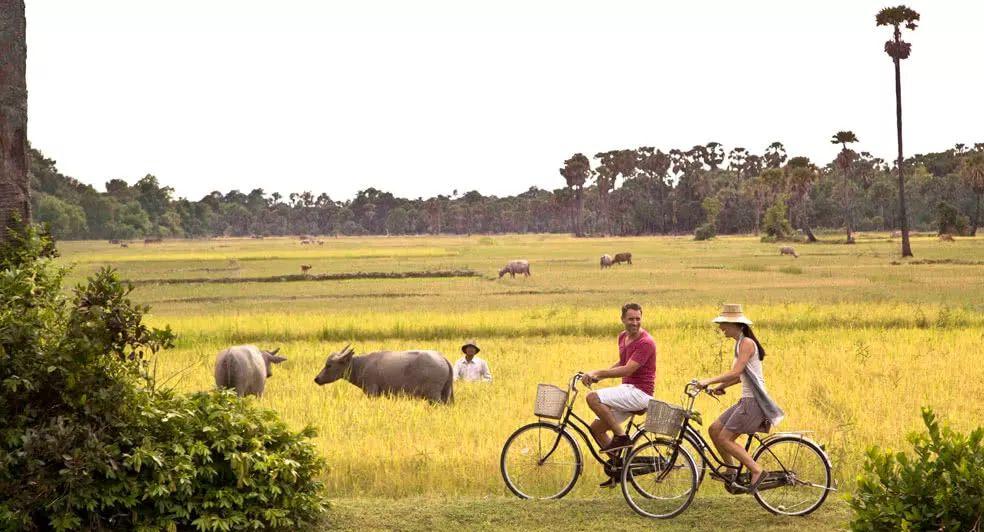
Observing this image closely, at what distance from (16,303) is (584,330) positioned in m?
20.2

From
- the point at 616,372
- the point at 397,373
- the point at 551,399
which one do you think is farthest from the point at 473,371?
the point at 616,372

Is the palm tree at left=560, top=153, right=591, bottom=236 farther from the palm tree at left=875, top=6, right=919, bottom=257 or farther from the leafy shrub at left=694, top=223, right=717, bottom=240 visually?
the palm tree at left=875, top=6, right=919, bottom=257

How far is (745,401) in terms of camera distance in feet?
28.6

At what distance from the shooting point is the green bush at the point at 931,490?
6770 millimetres

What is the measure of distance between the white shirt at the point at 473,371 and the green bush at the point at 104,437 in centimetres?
980

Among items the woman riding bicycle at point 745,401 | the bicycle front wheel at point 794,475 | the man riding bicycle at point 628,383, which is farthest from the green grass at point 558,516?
the man riding bicycle at point 628,383

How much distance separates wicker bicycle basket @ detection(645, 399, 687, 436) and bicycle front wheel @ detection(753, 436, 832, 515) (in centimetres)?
85

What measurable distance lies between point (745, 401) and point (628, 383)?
104 centimetres

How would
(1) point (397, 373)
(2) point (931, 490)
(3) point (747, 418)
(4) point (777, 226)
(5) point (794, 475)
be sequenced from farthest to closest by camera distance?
(4) point (777, 226)
(1) point (397, 373)
(5) point (794, 475)
(3) point (747, 418)
(2) point (931, 490)

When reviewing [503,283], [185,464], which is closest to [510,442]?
[185,464]

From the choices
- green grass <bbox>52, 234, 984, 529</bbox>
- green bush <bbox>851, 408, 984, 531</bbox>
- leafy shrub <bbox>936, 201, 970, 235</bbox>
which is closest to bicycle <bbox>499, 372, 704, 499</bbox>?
green grass <bbox>52, 234, 984, 529</bbox>

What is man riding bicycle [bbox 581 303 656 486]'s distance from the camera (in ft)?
29.6

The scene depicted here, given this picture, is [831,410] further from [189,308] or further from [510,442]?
[189,308]

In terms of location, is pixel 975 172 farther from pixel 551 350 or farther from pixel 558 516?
pixel 558 516
